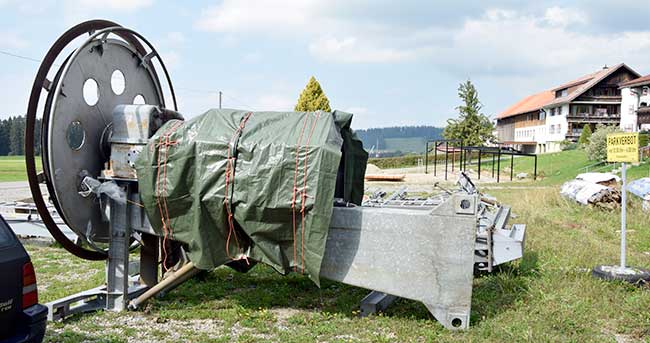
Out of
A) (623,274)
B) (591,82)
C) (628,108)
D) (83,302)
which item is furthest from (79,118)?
(591,82)

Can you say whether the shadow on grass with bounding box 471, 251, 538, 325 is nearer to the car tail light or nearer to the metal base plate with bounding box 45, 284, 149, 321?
the metal base plate with bounding box 45, 284, 149, 321

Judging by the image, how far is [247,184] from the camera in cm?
507

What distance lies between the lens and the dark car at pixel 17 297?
3.50 meters

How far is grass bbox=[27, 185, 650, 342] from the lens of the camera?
501 centimetres

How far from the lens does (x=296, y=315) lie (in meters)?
5.66

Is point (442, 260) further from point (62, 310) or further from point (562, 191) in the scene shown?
point (562, 191)

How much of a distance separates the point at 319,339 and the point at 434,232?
1.43m

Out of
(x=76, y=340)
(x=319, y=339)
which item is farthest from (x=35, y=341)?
(x=319, y=339)

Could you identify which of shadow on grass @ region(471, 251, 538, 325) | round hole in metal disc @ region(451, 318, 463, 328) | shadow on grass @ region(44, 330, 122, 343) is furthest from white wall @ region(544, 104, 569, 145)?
shadow on grass @ region(44, 330, 122, 343)

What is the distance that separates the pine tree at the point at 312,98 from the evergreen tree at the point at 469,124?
1369 centimetres

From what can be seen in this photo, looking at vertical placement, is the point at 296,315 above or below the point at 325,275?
below

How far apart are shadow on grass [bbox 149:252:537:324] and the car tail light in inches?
82.7

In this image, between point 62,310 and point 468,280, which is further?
point 62,310

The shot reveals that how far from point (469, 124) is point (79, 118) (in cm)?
4159
